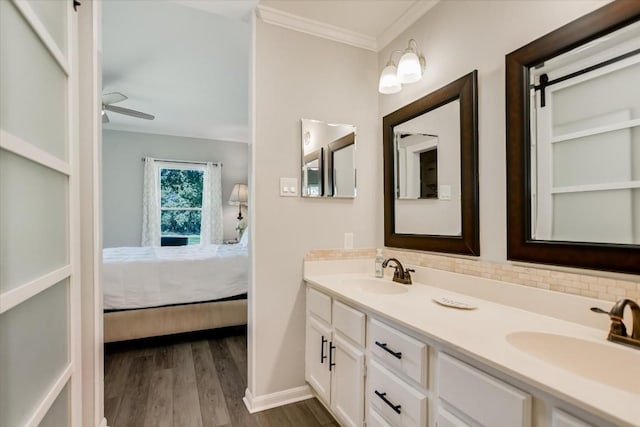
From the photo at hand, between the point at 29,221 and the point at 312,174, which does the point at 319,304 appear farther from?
the point at 29,221

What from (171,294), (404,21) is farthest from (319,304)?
(404,21)

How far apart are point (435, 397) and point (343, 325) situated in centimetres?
61

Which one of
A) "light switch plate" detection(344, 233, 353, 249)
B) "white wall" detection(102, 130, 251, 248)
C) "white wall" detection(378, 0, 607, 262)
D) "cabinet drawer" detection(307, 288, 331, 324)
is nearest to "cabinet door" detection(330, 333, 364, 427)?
"cabinet drawer" detection(307, 288, 331, 324)

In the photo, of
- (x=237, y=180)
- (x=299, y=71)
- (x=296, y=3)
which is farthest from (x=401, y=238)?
(x=237, y=180)

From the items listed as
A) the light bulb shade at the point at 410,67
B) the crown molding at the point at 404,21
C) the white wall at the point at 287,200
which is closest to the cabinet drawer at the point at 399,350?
the white wall at the point at 287,200

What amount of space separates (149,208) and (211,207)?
95cm

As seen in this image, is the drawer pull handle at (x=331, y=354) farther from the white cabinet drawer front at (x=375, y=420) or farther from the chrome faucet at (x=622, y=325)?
the chrome faucet at (x=622, y=325)

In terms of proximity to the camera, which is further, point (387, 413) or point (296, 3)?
point (296, 3)

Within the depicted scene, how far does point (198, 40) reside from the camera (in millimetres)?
2533

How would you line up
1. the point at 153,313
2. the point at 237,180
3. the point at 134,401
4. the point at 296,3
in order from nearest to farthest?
the point at 296,3
the point at 134,401
the point at 153,313
the point at 237,180

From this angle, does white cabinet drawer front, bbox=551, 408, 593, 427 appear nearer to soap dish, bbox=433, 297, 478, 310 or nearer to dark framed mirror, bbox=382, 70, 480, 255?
soap dish, bbox=433, 297, 478, 310

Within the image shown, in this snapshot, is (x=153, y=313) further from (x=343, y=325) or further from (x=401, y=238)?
(x=401, y=238)

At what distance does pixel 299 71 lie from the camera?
2092 mm

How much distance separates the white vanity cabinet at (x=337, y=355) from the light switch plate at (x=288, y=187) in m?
0.62
